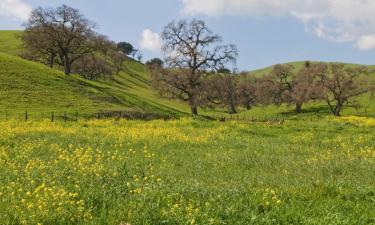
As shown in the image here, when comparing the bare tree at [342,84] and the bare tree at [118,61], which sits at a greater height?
the bare tree at [118,61]

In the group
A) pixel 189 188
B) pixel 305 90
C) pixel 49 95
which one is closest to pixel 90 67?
pixel 49 95

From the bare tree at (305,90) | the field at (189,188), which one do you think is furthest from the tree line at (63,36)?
the field at (189,188)

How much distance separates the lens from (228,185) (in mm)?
12438

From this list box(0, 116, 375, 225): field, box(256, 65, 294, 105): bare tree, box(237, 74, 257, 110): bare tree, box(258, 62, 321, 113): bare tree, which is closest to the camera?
box(0, 116, 375, 225): field

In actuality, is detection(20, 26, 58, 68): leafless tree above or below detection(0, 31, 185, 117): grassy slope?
above

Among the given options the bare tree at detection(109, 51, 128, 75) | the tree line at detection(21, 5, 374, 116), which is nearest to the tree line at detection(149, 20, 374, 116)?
the tree line at detection(21, 5, 374, 116)

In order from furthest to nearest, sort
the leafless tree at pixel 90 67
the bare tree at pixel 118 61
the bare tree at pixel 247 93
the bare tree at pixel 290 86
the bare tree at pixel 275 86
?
the bare tree at pixel 118 61
the bare tree at pixel 247 93
the bare tree at pixel 275 86
the leafless tree at pixel 90 67
the bare tree at pixel 290 86

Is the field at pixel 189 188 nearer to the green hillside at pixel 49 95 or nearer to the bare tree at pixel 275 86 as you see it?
the green hillside at pixel 49 95

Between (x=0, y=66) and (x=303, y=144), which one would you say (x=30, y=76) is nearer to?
(x=0, y=66)

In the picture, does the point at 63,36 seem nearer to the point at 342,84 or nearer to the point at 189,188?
the point at 342,84

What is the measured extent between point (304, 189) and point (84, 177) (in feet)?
17.9

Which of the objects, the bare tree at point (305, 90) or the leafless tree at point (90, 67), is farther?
the leafless tree at point (90, 67)

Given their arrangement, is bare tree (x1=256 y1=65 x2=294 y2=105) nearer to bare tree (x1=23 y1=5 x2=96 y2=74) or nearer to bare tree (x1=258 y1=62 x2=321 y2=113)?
bare tree (x1=258 y1=62 x2=321 y2=113)

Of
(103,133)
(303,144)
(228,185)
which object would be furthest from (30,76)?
→ (228,185)
